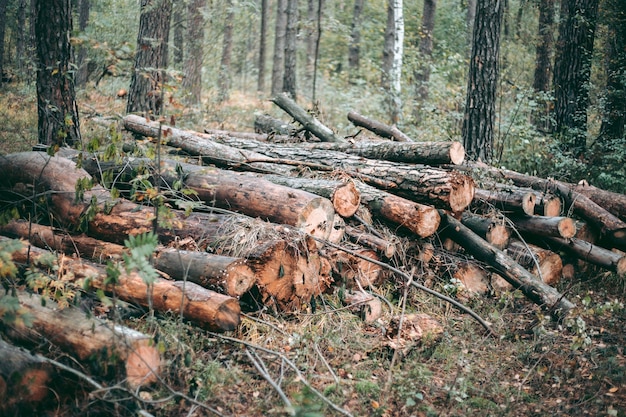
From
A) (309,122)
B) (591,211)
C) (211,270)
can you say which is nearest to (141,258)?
(211,270)

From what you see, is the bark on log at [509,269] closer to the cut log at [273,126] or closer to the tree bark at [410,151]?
the tree bark at [410,151]

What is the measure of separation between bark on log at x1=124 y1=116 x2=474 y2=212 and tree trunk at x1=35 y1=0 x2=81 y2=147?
137 cm

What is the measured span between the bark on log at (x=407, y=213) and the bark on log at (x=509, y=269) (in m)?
0.38

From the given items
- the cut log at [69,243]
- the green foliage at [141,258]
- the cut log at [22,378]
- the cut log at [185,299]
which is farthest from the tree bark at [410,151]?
the cut log at [22,378]

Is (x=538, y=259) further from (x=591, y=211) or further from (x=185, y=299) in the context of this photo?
(x=185, y=299)

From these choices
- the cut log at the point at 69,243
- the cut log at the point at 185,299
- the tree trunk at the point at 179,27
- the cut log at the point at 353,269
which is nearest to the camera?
the cut log at the point at 185,299

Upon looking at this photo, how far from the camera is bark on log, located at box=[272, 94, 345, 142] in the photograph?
8484 mm

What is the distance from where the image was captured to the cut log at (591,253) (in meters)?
6.30

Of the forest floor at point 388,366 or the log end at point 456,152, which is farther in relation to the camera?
the log end at point 456,152

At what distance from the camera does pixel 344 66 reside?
26.2 metres

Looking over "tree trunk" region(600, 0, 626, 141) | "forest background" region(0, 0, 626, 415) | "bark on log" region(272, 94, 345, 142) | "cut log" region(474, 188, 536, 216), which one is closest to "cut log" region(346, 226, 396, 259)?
"forest background" region(0, 0, 626, 415)

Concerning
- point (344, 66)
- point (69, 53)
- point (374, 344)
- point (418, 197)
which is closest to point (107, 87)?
point (69, 53)

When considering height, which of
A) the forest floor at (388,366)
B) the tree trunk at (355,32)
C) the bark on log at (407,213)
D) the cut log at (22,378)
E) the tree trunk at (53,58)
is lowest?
the forest floor at (388,366)

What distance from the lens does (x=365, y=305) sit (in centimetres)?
498
